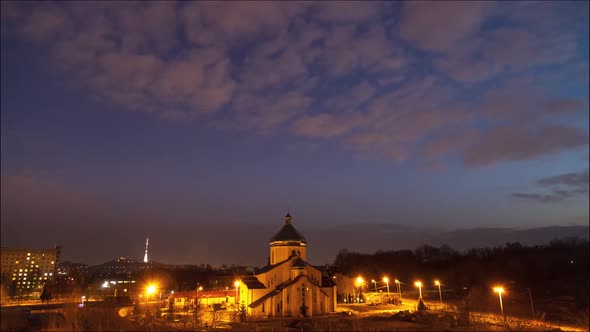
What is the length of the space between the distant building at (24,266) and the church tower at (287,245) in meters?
27.1

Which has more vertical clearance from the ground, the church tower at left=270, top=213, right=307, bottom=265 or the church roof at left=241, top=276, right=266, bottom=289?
the church tower at left=270, top=213, right=307, bottom=265

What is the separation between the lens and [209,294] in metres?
56.1

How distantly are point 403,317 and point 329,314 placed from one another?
10.1 meters

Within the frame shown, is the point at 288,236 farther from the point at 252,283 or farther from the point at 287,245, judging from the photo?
the point at 252,283

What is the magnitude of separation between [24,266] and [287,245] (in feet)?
101

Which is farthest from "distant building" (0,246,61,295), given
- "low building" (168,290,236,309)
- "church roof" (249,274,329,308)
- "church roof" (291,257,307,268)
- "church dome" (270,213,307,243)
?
"church dome" (270,213,307,243)

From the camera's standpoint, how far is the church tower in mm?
54844

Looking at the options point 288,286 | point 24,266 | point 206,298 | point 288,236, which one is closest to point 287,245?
point 288,236

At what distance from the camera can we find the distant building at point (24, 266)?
33050 millimetres

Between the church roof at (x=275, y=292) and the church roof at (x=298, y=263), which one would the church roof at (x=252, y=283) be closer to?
the church roof at (x=275, y=292)

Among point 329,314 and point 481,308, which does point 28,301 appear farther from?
point 481,308

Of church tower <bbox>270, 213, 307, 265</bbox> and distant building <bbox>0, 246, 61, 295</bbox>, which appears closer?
distant building <bbox>0, 246, 61, 295</bbox>

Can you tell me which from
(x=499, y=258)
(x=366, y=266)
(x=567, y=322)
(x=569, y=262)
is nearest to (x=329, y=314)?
(x=567, y=322)

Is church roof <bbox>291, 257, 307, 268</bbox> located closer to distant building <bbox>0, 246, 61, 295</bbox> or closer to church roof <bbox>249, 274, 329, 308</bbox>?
church roof <bbox>249, 274, 329, 308</bbox>
